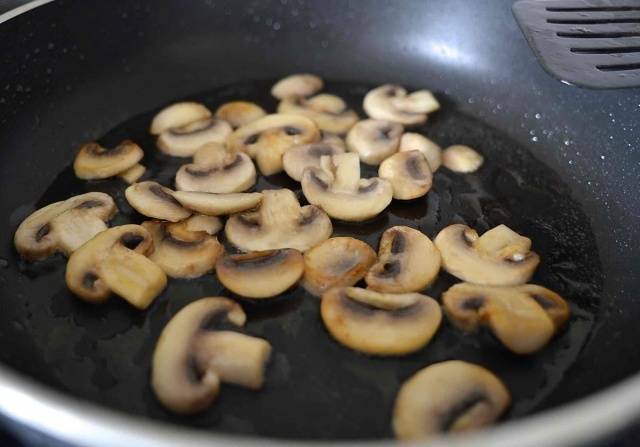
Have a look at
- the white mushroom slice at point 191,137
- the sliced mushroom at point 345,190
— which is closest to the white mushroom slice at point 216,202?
the sliced mushroom at point 345,190

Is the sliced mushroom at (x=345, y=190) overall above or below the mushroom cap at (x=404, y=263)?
above

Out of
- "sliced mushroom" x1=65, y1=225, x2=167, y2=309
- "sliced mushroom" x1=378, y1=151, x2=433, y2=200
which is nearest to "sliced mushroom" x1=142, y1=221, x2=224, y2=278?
"sliced mushroom" x1=65, y1=225, x2=167, y2=309

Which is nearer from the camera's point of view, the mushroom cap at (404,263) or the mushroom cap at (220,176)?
the mushroom cap at (404,263)

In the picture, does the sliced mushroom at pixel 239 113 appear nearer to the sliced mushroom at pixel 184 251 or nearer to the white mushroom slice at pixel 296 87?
the white mushroom slice at pixel 296 87

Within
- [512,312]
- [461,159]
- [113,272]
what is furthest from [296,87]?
[512,312]

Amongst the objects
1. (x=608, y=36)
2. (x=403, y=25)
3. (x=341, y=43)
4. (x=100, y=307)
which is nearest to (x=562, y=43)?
(x=608, y=36)

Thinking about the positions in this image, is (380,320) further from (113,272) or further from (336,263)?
(113,272)

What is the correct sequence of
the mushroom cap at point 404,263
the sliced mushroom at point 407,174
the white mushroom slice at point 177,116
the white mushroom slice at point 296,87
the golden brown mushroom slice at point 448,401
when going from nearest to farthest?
the golden brown mushroom slice at point 448,401 < the mushroom cap at point 404,263 < the sliced mushroom at point 407,174 < the white mushroom slice at point 177,116 < the white mushroom slice at point 296,87
